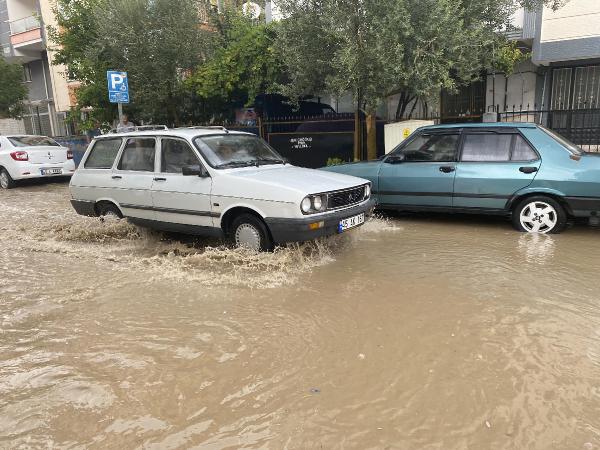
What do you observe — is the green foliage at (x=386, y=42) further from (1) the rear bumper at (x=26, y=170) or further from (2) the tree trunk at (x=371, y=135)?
(1) the rear bumper at (x=26, y=170)

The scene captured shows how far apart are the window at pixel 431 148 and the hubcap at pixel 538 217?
50.5 inches

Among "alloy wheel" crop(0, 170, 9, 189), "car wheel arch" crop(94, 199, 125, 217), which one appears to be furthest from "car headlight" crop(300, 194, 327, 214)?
"alloy wheel" crop(0, 170, 9, 189)

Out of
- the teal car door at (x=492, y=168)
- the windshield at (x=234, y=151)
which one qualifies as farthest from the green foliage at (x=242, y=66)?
the teal car door at (x=492, y=168)

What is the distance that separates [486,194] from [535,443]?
4.76m

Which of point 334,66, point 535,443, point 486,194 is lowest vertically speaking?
point 535,443

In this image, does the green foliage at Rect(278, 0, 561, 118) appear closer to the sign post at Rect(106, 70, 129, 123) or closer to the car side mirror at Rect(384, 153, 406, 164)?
the car side mirror at Rect(384, 153, 406, 164)

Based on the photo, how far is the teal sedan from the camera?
6422 millimetres

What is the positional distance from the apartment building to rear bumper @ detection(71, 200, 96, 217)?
761 inches

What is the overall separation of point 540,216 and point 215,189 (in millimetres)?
4347

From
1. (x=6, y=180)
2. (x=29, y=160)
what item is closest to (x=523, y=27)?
(x=29, y=160)

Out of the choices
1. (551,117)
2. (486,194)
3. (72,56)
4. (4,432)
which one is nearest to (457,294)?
(486,194)

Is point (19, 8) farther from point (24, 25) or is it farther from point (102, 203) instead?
point (102, 203)

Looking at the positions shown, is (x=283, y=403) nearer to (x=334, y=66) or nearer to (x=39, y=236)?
(x=39, y=236)

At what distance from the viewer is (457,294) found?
188 inches
